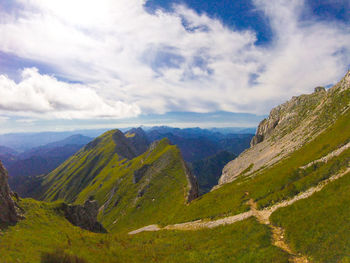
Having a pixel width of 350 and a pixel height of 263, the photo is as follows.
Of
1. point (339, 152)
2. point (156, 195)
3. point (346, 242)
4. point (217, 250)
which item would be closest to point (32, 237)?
point (217, 250)

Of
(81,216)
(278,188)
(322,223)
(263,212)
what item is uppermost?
(322,223)

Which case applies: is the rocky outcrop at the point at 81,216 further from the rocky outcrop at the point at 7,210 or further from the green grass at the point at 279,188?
the green grass at the point at 279,188

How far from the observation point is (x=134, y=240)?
3070cm

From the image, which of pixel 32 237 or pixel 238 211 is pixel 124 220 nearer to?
pixel 32 237

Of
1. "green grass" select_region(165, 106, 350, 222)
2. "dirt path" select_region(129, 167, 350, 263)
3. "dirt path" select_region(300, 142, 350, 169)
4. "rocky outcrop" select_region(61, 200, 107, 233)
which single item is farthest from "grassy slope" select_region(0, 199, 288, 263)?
"dirt path" select_region(300, 142, 350, 169)

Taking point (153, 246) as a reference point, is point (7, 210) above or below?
above

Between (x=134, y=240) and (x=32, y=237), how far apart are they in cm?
1533

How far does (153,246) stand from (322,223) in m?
21.7

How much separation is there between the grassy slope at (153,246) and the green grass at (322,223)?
8.26 ft

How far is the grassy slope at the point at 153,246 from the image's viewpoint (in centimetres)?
1792

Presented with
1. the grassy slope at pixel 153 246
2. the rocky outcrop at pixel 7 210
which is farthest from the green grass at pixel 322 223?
the rocky outcrop at pixel 7 210

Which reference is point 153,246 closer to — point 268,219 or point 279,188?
point 268,219

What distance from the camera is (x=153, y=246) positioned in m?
25.7

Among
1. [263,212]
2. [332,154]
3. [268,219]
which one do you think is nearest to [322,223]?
[268,219]
